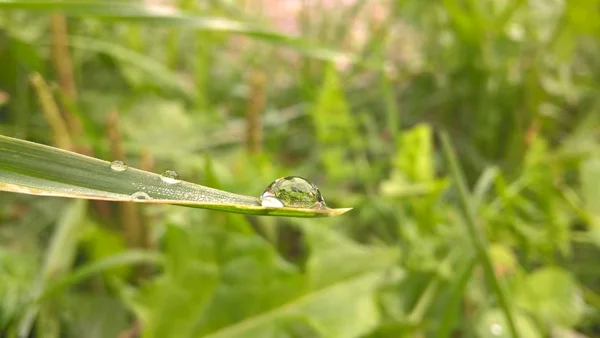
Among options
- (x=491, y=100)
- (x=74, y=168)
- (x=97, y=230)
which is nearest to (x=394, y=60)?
(x=491, y=100)

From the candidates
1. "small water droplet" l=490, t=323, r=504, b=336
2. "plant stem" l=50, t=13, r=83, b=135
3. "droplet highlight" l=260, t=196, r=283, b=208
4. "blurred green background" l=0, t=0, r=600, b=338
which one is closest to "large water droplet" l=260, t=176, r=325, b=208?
"droplet highlight" l=260, t=196, r=283, b=208

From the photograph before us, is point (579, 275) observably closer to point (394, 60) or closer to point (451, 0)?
point (451, 0)

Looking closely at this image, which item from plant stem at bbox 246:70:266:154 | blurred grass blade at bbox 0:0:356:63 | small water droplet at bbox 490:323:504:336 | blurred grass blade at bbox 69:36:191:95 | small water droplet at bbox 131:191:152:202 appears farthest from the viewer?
blurred grass blade at bbox 69:36:191:95

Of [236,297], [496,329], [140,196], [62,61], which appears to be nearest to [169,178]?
[140,196]

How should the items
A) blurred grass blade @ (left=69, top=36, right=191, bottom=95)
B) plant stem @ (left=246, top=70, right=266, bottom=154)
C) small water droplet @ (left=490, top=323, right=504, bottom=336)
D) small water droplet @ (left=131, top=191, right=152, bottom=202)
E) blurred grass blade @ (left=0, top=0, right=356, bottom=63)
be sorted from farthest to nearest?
blurred grass blade @ (left=69, top=36, right=191, bottom=95), plant stem @ (left=246, top=70, right=266, bottom=154), small water droplet @ (left=490, top=323, right=504, bottom=336), blurred grass blade @ (left=0, top=0, right=356, bottom=63), small water droplet @ (left=131, top=191, right=152, bottom=202)

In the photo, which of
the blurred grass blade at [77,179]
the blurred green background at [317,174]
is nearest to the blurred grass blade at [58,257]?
the blurred green background at [317,174]

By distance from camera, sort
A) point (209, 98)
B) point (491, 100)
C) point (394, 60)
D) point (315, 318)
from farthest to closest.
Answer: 1. point (394, 60)
2. point (209, 98)
3. point (491, 100)
4. point (315, 318)

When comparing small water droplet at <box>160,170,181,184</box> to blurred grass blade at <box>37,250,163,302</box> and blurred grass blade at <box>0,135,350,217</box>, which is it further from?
blurred grass blade at <box>37,250,163,302</box>
